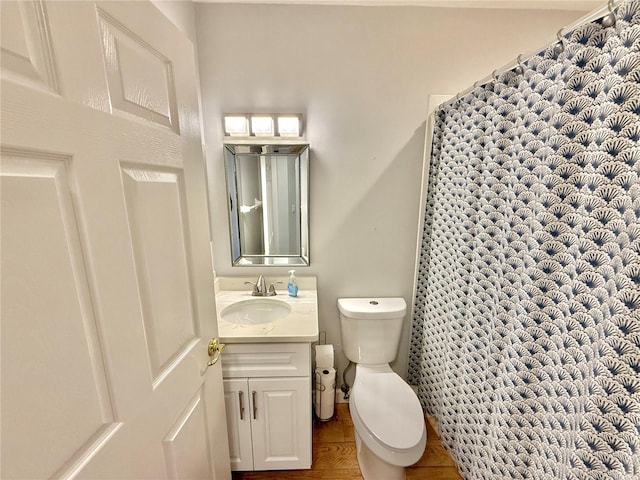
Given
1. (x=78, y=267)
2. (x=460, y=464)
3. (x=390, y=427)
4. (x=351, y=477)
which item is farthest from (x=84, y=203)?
(x=460, y=464)

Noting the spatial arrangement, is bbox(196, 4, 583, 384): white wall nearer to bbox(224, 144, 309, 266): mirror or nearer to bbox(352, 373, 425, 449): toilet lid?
bbox(224, 144, 309, 266): mirror

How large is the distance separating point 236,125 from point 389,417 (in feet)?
5.59

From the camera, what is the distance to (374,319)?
5.30ft

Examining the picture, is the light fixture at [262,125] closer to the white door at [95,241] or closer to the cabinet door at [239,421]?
the white door at [95,241]

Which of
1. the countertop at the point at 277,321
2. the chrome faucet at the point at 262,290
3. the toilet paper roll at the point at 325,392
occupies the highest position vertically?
the chrome faucet at the point at 262,290

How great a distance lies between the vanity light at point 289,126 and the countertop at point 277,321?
0.87 meters

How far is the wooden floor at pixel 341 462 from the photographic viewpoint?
1.44 meters

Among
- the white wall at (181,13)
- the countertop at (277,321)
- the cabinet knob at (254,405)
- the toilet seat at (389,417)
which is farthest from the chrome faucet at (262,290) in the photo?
the white wall at (181,13)

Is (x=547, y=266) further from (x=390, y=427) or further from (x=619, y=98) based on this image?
(x=390, y=427)

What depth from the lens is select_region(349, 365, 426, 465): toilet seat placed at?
117cm

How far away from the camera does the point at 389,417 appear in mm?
1300

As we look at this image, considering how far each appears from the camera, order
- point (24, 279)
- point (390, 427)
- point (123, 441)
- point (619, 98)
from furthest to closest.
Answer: point (390, 427)
point (619, 98)
point (123, 441)
point (24, 279)

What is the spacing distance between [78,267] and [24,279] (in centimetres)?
8

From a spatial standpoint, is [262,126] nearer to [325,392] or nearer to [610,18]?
[610,18]
